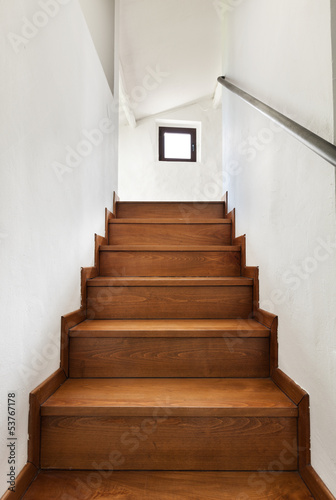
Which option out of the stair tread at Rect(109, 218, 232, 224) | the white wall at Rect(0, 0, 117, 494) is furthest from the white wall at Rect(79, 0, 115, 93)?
the stair tread at Rect(109, 218, 232, 224)

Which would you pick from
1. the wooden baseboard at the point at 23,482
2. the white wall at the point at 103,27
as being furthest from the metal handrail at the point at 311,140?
the white wall at the point at 103,27

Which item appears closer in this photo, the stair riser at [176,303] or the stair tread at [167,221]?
the stair riser at [176,303]

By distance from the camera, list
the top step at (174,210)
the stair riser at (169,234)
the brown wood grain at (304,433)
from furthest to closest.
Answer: the top step at (174,210)
the stair riser at (169,234)
the brown wood grain at (304,433)

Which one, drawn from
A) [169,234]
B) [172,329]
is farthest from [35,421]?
[169,234]

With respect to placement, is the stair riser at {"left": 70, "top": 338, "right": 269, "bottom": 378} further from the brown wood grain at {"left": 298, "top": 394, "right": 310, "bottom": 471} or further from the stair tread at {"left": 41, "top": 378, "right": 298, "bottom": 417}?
the brown wood grain at {"left": 298, "top": 394, "right": 310, "bottom": 471}

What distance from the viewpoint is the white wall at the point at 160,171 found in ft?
14.8

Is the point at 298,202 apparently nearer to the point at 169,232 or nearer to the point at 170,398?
the point at 170,398

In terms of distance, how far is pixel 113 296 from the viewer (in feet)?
4.74

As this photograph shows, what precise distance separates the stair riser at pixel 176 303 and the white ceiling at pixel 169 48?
2.63 meters

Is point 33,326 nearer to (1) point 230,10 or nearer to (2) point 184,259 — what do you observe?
(2) point 184,259

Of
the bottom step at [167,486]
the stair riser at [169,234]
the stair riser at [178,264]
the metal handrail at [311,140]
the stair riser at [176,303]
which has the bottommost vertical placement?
the bottom step at [167,486]

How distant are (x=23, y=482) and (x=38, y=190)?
0.84 meters

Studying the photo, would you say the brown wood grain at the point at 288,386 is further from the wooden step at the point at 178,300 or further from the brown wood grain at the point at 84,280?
the brown wood grain at the point at 84,280

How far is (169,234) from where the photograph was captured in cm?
198
